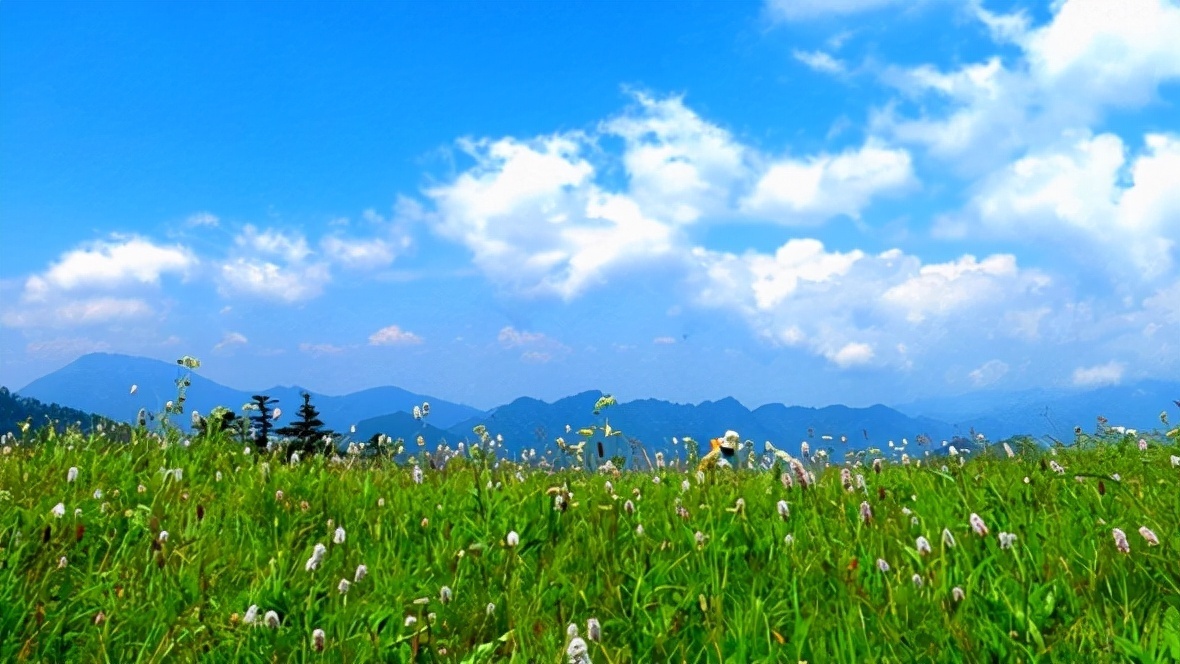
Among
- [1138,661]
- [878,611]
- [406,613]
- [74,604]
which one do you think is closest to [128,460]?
[74,604]

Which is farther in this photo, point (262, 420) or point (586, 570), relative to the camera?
point (262, 420)

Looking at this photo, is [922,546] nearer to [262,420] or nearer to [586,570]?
[586,570]

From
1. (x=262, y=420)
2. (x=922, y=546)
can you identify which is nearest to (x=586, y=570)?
(x=922, y=546)

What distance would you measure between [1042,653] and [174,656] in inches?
148

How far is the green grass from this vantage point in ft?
12.1

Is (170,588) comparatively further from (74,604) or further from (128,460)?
(128,460)

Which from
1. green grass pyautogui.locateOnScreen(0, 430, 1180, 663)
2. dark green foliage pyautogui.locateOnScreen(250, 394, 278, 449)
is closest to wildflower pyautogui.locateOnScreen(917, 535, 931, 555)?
green grass pyautogui.locateOnScreen(0, 430, 1180, 663)

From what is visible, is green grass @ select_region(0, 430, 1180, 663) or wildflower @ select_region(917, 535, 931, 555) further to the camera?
wildflower @ select_region(917, 535, 931, 555)

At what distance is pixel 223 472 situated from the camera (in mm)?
7359

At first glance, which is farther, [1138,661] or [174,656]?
[174,656]

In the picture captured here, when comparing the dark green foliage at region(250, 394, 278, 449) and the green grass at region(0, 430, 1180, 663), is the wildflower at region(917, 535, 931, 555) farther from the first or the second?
the dark green foliage at region(250, 394, 278, 449)

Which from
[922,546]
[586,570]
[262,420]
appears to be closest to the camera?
[922,546]

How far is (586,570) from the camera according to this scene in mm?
4734

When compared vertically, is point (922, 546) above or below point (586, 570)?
above
